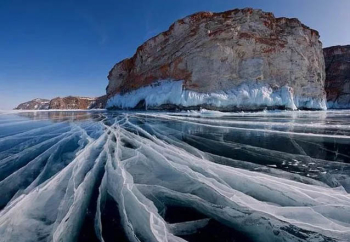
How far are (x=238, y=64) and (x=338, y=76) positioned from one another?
39141 millimetres

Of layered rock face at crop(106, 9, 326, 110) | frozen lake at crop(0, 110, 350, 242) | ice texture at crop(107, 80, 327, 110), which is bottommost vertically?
frozen lake at crop(0, 110, 350, 242)

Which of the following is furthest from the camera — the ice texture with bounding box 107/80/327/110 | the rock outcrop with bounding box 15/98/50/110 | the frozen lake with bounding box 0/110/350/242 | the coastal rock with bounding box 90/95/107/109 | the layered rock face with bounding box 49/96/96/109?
the rock outcrop with bounding box 15/98/50/110

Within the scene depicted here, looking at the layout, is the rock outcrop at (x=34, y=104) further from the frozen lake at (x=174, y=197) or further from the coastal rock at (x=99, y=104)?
the frozen lake at (x=174, y=197)

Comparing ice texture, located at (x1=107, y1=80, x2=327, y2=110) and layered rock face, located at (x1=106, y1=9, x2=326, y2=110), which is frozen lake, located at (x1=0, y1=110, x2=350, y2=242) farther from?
layered rock face, located at (x1=106, y1=9, x2=326, y2=110)

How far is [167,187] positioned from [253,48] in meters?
23.7

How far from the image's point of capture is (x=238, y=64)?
21781 millimetres

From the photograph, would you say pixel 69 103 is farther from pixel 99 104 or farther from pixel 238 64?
pixel 238 64

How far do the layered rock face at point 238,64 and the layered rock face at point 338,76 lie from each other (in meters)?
22.7

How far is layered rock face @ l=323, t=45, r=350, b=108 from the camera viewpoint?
4234cm

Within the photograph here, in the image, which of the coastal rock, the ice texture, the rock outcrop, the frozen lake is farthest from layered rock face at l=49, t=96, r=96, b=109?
the frozen lake

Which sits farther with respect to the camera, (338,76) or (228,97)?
(338,76)

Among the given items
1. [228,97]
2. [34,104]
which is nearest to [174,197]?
[228,97]

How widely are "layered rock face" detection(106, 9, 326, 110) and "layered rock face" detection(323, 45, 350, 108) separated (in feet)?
74.6

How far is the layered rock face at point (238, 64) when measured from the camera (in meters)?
20.2
